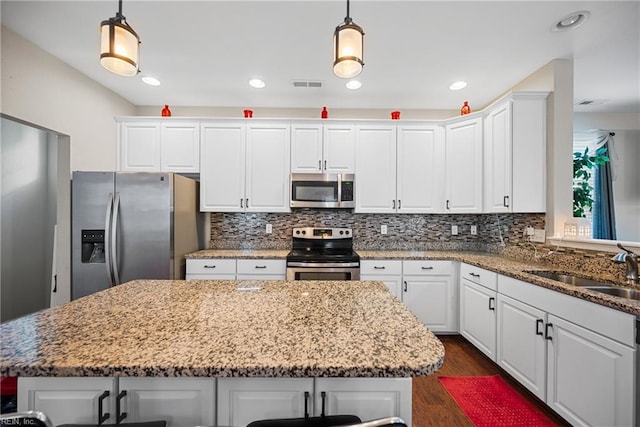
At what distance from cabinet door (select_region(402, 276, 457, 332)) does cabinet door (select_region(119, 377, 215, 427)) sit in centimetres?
245

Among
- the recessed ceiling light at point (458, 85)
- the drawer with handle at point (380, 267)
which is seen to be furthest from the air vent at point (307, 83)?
the drawer with handle at point (380, 267)

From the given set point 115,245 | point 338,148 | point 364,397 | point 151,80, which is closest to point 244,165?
point 338,148

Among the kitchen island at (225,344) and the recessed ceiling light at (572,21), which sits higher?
the recessed ceiling light at (572,21)

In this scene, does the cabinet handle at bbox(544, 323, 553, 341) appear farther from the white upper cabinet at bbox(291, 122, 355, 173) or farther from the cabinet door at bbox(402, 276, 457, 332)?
the white upper cabinet at bbox(291, 122, 355, 173)

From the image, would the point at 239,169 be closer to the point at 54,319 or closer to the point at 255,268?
the point at 255,268

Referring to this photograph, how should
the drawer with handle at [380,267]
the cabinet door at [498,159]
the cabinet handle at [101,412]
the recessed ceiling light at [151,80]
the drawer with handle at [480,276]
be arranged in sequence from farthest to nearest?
the drawer with handle at [380,267] < the recessed ceiling light at [151,80] < the cabinet door at [498,159] < the drawer with handle at [480,276] < the cabinet handle at [101,412]

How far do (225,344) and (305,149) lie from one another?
2704mm

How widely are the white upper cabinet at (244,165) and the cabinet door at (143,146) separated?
55 cm

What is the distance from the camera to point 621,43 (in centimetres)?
232

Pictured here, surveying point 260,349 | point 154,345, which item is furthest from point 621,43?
point 154,345

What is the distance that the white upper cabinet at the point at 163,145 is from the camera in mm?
3289

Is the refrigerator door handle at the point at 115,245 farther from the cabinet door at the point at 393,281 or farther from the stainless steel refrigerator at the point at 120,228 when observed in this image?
the cabinet door at the point at 393,281

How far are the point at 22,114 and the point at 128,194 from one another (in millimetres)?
926

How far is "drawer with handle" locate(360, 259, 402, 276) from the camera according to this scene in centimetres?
300
